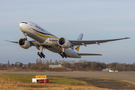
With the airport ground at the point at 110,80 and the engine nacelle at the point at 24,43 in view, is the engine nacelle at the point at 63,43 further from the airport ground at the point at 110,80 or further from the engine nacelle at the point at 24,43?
the airport ground at the point at 110,80

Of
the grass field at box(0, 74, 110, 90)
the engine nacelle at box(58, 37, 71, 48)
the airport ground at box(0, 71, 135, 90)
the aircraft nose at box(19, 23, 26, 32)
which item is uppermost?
the aircraft nose at box(19, 23, 26, 32)

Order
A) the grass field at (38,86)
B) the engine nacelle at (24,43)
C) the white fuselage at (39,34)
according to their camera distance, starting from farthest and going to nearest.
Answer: the engine nacelle at (24,43) < the white fuselage at (39,34) < the grass field at (38,86)

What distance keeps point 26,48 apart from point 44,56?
460 cm

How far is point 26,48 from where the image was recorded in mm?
43062

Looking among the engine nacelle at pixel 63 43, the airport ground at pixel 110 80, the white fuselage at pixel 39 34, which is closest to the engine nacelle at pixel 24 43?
the white fuselage at pixel 39 34

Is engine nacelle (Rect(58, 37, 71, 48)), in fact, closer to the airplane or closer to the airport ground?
the airplane

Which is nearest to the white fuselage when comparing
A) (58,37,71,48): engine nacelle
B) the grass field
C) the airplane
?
the airplane

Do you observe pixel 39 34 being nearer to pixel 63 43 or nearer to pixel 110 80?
pixel 63 43

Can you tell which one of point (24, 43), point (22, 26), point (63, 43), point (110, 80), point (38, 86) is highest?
point (22, 26)

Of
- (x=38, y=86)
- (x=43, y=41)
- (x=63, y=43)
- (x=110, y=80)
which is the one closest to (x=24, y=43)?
(x=43, y=41)

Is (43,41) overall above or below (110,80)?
above

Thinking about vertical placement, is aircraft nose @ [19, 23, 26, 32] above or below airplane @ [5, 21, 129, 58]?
above

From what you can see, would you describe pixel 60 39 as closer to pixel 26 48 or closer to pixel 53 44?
pixel 53 44

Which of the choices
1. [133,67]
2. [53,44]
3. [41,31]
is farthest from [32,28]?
[133,67]
